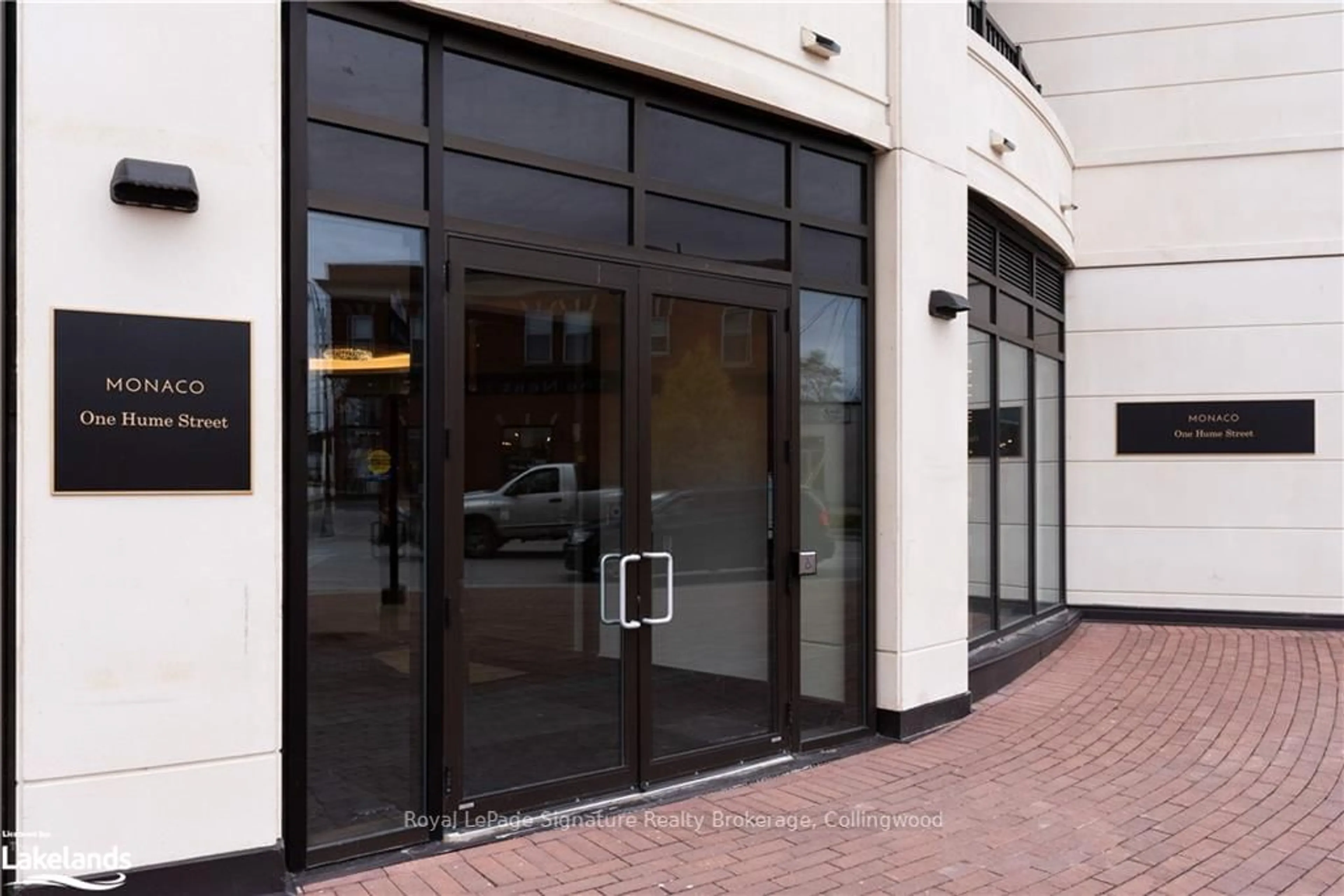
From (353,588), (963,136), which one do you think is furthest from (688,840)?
(963,136)

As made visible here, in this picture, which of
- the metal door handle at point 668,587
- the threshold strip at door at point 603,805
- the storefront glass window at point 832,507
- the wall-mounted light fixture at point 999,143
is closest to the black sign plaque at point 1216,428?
the wall-mounted light fixture at point 999,143

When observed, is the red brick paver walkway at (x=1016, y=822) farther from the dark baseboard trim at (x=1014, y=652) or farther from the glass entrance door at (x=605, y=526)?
the glass entrance door at (x=605, y=526)

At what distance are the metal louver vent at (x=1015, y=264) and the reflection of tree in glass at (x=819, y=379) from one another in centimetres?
298

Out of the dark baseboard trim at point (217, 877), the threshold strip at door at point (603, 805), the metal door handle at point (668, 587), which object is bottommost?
the threshold strip at door at point (603, 805)

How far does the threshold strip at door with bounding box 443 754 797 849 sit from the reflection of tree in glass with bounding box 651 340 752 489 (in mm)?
1571

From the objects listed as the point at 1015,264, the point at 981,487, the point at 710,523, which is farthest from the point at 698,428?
the point at 1015,264

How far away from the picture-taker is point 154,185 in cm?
357

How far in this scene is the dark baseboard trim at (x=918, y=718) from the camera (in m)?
6.22

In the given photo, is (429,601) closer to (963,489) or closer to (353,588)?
(353,588)

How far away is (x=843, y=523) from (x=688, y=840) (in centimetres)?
244

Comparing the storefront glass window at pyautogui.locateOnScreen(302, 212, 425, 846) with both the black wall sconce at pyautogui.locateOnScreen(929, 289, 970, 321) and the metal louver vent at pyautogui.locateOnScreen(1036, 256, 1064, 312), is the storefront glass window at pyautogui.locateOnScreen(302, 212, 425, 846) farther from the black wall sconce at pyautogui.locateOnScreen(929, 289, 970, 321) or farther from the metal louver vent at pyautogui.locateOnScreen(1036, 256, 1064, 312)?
the metal louver vent at pyautogui.locateOnScreen(1036, 256, 1064, 312)

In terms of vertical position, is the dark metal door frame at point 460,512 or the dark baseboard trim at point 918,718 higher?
the dark metal door frame at point 460,512

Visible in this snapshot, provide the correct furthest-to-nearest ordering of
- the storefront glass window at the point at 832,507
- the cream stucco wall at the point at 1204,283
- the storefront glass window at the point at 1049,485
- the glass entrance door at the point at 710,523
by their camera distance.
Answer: the cream stucco wall at the point at 1204,283 < the storefront glass window at the point at 1049,485 < the storefront glass window at the point at 832,507 < the glass entrance door at the point at 710,523

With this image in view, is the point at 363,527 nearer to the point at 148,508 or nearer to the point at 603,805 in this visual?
the point at 148,508
